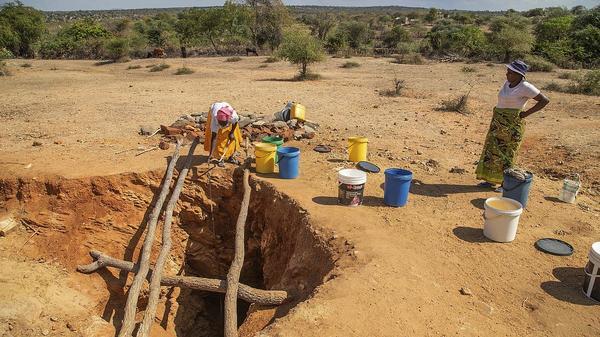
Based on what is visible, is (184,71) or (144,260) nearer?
(144,260)

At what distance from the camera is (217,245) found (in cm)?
651

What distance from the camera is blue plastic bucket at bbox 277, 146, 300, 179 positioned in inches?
218

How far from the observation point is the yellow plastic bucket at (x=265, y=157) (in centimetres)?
573

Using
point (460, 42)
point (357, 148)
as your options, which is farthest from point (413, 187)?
point (460, 42)

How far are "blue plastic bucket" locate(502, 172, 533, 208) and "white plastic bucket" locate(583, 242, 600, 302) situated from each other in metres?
1.34

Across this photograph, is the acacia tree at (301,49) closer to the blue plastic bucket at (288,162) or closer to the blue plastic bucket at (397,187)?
the blue plastic bucket at (288,162)

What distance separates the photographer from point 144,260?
15.7 feet

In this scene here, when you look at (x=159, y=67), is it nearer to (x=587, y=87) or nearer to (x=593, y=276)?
(x=587, y=87)

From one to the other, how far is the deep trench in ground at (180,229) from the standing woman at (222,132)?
12.9 inches

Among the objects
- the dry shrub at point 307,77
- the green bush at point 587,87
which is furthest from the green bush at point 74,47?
the green bush at point 587,87

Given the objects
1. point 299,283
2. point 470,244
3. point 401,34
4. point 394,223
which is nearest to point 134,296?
point 299,283

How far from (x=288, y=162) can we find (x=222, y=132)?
1038 millimetres

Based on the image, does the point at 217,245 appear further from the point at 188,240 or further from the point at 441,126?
the point at 441,126

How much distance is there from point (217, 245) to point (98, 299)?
1942 millimetres
